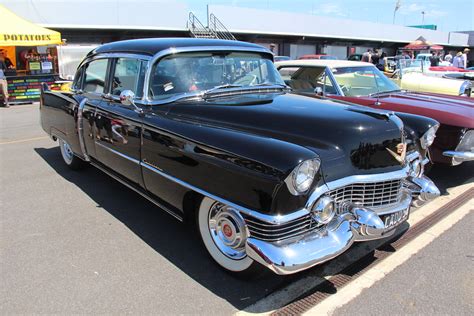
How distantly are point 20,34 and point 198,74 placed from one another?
1243 cm

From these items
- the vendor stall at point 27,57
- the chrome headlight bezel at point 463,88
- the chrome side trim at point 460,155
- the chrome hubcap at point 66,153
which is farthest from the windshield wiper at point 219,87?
the vendor stall at point 27,57

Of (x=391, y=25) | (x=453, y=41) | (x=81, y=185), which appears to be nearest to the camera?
(x=81, y=185)

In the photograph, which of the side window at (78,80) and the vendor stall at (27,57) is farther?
the vendor stall at (27,57)

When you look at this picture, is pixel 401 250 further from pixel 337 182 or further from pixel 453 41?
pixel 453 41

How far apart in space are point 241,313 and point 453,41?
62.6 m

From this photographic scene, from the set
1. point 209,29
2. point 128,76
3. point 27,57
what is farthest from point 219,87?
point 209,29

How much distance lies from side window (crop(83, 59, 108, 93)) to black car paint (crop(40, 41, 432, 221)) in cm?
68

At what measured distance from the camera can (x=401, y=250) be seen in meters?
3.46

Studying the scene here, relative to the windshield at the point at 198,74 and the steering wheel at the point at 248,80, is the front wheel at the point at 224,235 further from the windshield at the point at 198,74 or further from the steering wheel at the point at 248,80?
the steering wheel at the point at 248,80

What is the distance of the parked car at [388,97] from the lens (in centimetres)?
480

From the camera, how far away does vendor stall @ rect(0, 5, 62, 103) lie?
1358 centimetres

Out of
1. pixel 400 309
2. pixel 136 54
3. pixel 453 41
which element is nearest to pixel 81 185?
pixel 136 54

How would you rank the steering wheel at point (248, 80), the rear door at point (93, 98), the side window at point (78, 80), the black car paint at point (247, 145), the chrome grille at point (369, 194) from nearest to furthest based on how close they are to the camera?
the black car paint at point (247, 145) → the chrome grille at point (369, 194) → the steering wheel at point (248, 80) → the rear door at point (93, 98) → the side window at point (78, 80)

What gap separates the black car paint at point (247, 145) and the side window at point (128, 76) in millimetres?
198
